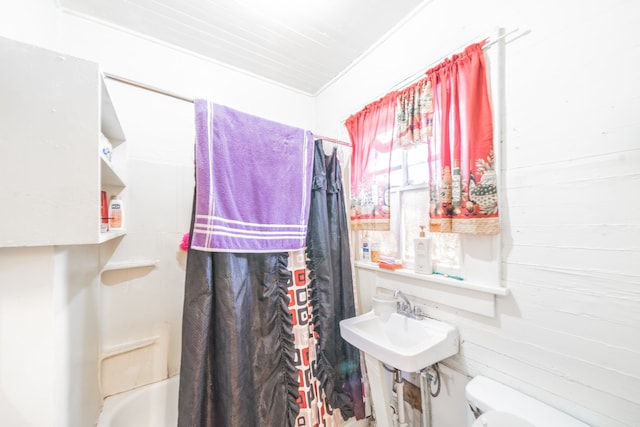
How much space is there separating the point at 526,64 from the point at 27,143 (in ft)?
5.75

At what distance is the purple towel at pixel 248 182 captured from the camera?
1.06 meters

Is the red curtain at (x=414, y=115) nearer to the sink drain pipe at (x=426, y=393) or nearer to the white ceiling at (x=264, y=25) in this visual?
the white ceiling at (x=264, y=25)

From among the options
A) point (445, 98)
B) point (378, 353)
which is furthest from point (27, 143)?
point (445, 98)

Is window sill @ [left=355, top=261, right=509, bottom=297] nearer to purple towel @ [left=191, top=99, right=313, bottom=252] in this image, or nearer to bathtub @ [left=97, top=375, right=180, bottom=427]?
purple towel @ [left=191, top=99, right=313, bottom=252]

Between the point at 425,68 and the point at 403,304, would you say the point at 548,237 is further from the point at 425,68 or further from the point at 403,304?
the point at 425,68

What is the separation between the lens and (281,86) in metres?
2.07

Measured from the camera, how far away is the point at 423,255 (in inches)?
50.4

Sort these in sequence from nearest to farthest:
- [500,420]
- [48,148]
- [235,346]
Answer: [48,148] < [500,420] < [235,346]

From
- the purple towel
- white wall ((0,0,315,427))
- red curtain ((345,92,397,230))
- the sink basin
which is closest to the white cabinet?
white wall ((0,0,315,427))

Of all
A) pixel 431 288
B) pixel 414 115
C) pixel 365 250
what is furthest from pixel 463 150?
pixel 365 250

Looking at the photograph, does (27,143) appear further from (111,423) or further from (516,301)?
(516,301)

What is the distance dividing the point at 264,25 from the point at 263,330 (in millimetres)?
1817

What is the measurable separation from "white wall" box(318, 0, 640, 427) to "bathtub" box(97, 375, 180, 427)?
5.69 ft

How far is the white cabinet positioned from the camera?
64 cm
